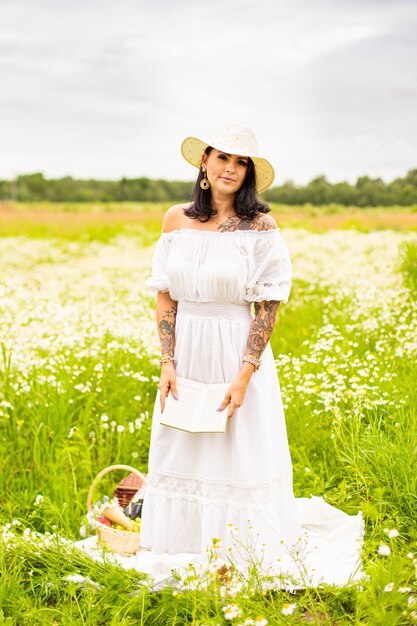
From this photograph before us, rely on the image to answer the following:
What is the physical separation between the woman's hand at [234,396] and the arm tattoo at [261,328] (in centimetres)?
15

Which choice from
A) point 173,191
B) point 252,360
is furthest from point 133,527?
point 173,191

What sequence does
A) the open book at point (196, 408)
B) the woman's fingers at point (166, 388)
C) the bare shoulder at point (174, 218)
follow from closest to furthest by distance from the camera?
1. the open book at point (196, 408)
2. the woman's fingers at point (166, 388)
3. the bare shoulder at point (174, 218)

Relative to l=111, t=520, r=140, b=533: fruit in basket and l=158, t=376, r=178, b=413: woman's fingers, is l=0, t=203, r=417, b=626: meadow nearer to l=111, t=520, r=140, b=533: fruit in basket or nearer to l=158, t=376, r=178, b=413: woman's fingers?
l=111, t=520, r=140, b=533: fruit in basket

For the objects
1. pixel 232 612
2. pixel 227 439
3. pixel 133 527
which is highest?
pixel 227 439

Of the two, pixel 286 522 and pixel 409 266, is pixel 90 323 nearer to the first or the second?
pixel 286 522

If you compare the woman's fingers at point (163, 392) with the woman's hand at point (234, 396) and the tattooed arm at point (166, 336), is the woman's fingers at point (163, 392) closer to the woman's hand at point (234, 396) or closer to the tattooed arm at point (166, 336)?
the tattooed arm at point (166, 336)

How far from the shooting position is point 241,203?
3574mm

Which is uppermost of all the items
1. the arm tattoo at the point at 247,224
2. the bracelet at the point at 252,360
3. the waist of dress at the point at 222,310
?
the arm tattoo at the point at 247,224

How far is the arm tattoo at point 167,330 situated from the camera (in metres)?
3.73

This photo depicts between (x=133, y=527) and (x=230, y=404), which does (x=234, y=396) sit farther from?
(x=133, y=527)

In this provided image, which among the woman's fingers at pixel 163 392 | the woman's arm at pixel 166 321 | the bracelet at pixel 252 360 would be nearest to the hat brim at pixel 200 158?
the woman's arm at pixel 166 321

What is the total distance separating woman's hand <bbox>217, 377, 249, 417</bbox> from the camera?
3424 mm

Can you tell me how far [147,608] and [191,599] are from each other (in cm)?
28

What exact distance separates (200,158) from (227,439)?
1.49 metres
